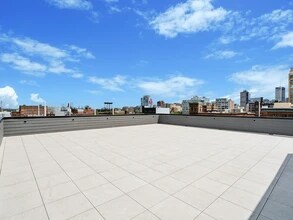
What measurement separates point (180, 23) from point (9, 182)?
8.75m

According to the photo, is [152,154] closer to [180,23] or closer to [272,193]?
[272,193]

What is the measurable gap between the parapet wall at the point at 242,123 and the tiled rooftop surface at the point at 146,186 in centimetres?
399

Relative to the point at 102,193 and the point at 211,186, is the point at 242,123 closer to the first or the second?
the point at 211,186

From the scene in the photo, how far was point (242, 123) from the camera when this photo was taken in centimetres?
771

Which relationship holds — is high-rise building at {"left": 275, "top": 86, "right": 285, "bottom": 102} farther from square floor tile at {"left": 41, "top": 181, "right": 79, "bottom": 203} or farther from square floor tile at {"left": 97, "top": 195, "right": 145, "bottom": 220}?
square floor tile at {"left": 41, "top": 181, "right": 79, "bottom": 203}

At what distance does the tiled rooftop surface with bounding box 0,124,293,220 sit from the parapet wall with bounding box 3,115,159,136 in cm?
300

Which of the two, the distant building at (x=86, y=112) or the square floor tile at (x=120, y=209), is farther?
the distant building at (x=86, y=112)

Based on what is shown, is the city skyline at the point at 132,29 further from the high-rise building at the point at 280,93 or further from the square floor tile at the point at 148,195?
the high-rise building at the point at 280,93

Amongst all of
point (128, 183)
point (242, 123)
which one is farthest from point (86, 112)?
point (128, 183)

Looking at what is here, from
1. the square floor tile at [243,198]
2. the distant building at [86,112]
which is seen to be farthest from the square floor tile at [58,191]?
the distant building at [86,112]

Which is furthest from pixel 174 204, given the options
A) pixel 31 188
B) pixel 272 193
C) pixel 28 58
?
pixel 28 58

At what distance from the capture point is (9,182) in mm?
2316

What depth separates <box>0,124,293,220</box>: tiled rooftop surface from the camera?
5.23ft

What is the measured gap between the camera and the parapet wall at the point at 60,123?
614 centimetres
